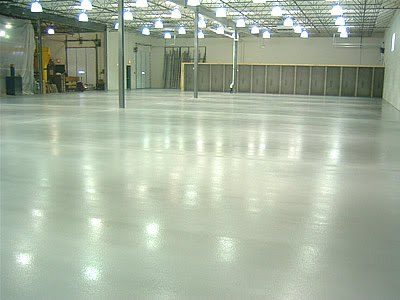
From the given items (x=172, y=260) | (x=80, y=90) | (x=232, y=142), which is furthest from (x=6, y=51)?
(x=172, y=260)

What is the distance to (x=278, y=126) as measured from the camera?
11961 mm

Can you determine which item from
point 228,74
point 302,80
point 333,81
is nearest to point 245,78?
point 228,74

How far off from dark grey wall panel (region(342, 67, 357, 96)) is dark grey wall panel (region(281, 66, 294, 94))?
3.93 metres

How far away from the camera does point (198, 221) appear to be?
3.97m

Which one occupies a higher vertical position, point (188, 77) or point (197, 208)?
point (188, 77)

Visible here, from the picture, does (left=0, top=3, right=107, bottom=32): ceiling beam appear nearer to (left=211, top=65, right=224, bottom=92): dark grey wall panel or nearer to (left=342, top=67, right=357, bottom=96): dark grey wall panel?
(left=211, top=65, right=224, bottom=92): dark grey wall panel

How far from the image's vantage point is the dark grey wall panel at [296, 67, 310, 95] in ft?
119

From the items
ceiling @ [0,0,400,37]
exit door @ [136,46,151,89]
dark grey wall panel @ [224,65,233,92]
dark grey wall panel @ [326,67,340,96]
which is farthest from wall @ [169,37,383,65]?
exit door @ [136,46,151,89]

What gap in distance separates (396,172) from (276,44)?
35.0 metres

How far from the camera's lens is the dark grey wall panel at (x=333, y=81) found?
3541 centimetres

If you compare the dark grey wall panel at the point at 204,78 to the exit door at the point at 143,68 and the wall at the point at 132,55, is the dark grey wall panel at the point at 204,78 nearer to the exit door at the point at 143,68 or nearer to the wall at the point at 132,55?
the wall at the point at 132,55

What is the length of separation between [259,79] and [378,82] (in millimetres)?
9041

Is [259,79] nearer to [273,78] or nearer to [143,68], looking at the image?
[273,78]

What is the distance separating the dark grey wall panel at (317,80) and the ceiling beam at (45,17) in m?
16.6
